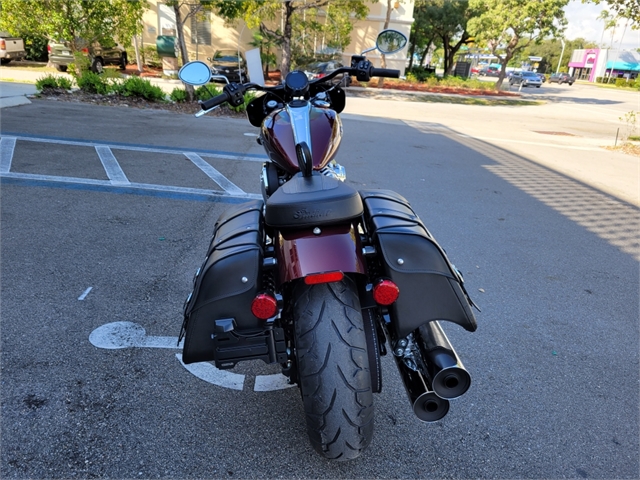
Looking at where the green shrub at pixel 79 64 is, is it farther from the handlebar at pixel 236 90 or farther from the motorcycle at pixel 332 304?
the motorcycle at pixel 332 304

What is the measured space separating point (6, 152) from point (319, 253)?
6968mm

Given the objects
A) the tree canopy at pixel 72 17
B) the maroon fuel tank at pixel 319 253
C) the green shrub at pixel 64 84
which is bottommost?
the maroon fuel tank at pixel 319 253

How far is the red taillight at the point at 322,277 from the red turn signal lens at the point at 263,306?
18 centimetres

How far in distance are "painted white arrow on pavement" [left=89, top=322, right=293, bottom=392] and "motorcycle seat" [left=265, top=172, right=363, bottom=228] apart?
123cm

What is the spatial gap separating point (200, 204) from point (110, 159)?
8.31ft

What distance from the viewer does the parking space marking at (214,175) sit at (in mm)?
6125

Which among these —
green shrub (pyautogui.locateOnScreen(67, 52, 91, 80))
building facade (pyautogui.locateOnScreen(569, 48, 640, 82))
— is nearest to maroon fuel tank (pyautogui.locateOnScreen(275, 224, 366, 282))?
green shrub (pyautogui.locateOnScreen(67, 52, 91, 80))

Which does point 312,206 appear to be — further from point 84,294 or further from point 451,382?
point 84,294

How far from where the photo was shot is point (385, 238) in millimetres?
1934

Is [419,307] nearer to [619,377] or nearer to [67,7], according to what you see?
[619,377]

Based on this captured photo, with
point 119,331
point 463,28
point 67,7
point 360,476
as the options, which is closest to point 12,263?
point 119,331

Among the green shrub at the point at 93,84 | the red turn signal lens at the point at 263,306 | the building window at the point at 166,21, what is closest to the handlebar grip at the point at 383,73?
the red turn signal lens at the point at 263,306

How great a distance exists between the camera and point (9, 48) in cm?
2033

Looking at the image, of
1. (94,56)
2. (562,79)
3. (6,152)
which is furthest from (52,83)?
(562,79)
